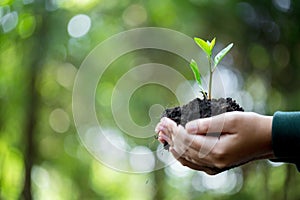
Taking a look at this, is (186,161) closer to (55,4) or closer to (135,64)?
(55,4)

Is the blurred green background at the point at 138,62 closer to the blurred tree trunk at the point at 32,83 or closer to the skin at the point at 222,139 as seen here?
the blurred tree trunk at the point at 32,83

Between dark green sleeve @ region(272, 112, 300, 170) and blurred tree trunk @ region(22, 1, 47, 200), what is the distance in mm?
1889

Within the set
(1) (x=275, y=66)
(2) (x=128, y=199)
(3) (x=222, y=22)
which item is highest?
(3) (x=222, y=22)

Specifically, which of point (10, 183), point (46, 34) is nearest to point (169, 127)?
point (46, 34)

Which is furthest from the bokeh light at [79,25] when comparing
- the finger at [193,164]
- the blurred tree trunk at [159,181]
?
the finger at [193,164]

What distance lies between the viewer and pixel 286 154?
59cm

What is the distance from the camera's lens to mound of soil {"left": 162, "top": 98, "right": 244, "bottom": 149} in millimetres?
678

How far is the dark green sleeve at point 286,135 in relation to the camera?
1.87 feet

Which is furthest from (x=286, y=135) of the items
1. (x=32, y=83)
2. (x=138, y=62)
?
(x=138, y=62)

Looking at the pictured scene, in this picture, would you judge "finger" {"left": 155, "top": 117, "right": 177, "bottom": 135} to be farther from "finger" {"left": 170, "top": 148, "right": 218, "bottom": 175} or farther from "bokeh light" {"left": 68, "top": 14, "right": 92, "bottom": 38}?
"bokeh light" {"left": 68, "top": 14, "right": 92, "bottom": 38}

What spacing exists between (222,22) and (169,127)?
5.77 feet

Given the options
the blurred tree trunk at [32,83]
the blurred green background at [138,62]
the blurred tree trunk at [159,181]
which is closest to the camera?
the blurred green background at [138,62]

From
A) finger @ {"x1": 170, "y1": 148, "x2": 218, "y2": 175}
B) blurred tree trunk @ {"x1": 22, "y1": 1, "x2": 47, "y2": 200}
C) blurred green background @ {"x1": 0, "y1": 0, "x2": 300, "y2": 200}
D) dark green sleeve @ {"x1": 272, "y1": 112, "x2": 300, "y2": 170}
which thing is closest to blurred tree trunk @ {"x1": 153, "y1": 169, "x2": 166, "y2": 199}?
blurred green background @ {"x1": 0, "y1": 0, "x2": 300, "y2": 200}

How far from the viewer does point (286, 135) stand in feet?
1.90
